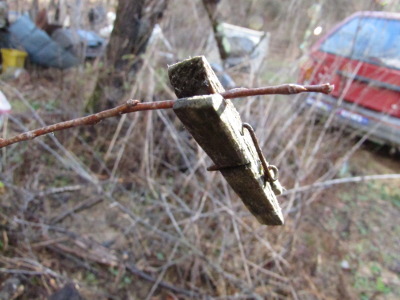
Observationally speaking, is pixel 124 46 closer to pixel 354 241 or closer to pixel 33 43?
pixel 33 43

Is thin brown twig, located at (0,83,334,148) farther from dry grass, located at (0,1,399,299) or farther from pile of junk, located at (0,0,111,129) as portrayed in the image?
pile of junk, located at (0,0,111,129)

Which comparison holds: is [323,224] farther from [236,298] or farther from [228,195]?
[236,298]

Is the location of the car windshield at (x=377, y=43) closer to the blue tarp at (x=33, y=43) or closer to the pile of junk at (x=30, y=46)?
the pile of junk at (x=30, y=46)

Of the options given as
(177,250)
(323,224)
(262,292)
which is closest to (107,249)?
(177,250)

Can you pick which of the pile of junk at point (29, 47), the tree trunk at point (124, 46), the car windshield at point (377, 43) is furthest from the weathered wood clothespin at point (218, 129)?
the pile of junk at point (29, 47)

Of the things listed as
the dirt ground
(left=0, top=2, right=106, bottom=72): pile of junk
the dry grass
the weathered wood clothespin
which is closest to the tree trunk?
the dry grass

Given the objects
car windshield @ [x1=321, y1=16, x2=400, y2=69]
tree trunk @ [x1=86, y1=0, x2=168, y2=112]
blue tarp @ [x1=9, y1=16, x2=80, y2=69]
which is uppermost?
car windshield @ [x1=321, y1=16, x2=400, y2=69]
